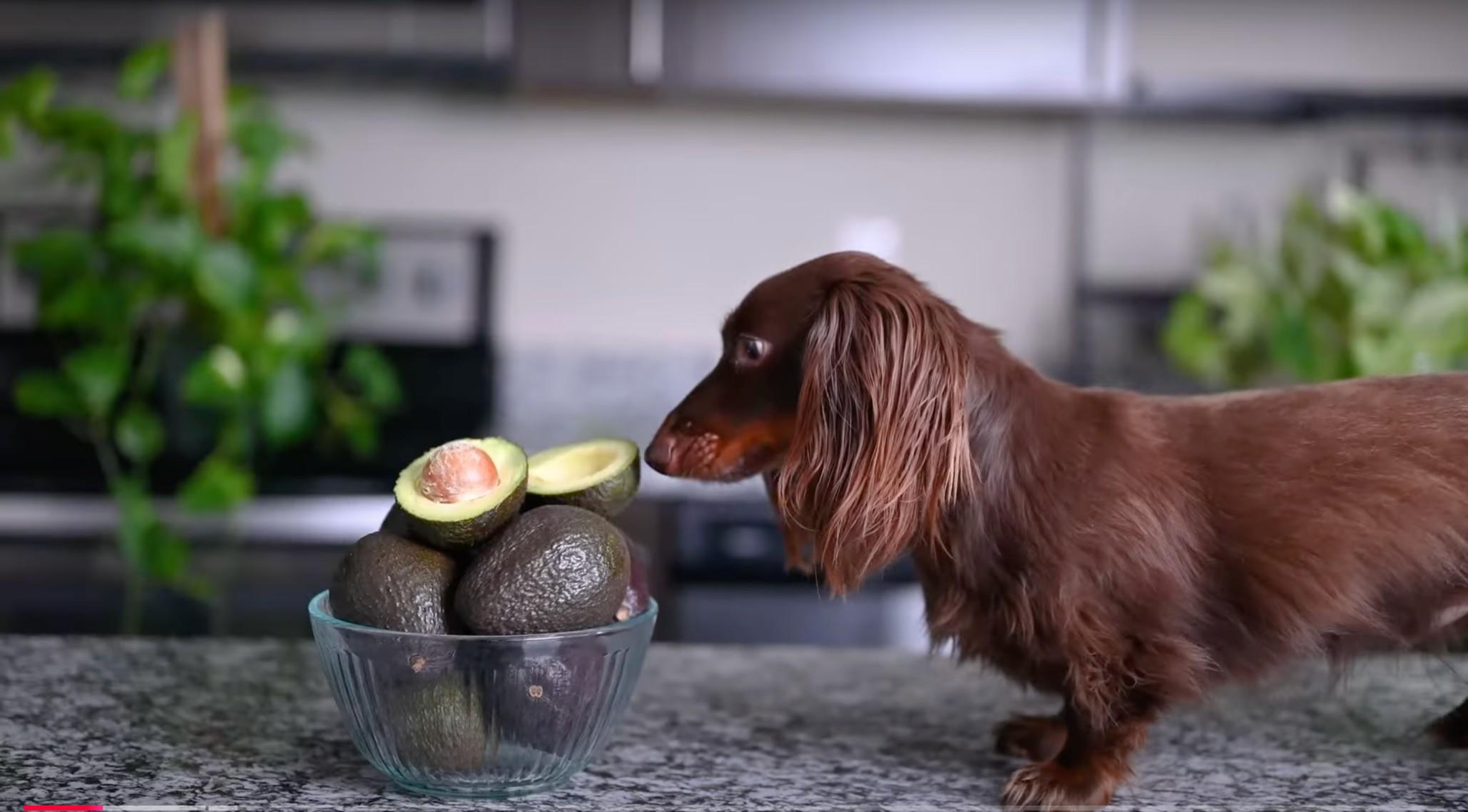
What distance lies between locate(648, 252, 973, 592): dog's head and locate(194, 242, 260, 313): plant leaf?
1540 mm

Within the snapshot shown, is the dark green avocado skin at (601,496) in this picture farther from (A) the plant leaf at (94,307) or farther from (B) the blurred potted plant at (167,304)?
(A) the plant leaf at (94,307)

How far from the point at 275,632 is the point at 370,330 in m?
0.87

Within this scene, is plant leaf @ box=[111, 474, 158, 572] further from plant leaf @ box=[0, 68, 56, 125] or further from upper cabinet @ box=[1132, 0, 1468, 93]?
upper cabinet @ box=[1132, 0, 1468, 93]

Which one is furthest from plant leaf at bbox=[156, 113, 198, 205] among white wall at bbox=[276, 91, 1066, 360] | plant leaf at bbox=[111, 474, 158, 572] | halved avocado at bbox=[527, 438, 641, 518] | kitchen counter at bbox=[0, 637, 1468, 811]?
halved avocado at bbox=[527, 438, 641, 518]

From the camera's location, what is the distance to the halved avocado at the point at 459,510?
67 centimetres

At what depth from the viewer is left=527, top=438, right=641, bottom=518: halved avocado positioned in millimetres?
743

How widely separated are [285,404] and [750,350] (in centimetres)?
158

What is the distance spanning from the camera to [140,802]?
2.15 ft

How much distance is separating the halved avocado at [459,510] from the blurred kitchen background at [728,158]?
178cm

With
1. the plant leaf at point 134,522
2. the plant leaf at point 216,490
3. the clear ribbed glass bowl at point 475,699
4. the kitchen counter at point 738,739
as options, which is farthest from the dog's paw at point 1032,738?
the plant leaf at point 134,522

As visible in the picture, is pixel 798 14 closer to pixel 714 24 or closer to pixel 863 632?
pixel 714 24

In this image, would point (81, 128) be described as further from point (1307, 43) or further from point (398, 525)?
point (1307, 43)

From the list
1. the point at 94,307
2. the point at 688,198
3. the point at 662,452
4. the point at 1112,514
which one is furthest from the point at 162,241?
the point at 1112,514

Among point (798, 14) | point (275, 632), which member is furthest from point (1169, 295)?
point (275, 632)
